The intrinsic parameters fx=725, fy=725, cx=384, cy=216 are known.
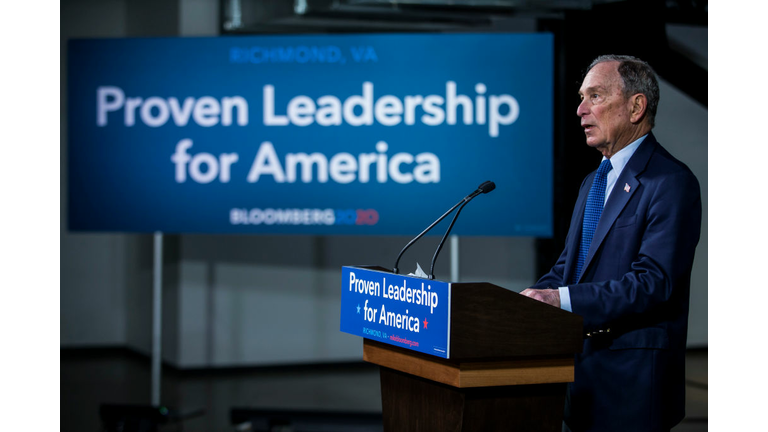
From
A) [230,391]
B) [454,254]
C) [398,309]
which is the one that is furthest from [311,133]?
[398,309]

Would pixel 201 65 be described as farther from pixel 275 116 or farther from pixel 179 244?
pixel 179 244

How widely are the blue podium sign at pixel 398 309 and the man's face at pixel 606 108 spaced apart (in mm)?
701

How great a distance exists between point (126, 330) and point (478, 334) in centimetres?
532

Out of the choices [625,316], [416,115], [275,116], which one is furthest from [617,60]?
[275,116]

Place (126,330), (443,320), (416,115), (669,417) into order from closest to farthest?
(443,320) < (669,417) < (416,115) < (126,330)

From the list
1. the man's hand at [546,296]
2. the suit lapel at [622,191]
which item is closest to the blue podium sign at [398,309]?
the man's hand at [546,296]

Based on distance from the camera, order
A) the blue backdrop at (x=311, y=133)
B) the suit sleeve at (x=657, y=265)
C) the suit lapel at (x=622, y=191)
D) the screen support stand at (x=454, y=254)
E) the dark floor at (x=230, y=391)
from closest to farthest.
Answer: the suit sleeve at (x=657, y=265) < the suit lapel at (x=622, y=191) < the blue backdrop at (x=311, y=133) < the screen support stand at (x=454, y=254) < the dark floor at (x=230, y=391)

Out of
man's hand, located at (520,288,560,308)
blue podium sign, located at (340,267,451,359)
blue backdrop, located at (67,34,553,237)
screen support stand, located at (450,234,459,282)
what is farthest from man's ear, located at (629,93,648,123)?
screen support stand, located at (450,234,459,282)

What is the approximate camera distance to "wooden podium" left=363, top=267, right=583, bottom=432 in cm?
159

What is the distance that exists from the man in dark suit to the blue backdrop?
6.75 ft

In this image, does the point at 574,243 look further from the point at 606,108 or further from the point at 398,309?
the point at 398,309

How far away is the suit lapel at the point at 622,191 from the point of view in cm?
193

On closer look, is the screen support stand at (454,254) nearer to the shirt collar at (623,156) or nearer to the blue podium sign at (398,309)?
the shirt collar at (623,156)

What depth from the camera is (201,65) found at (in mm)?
4234
